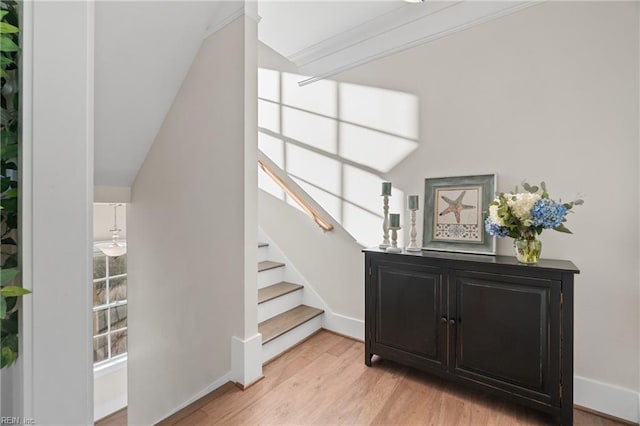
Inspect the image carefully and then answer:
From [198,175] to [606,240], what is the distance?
2.51m

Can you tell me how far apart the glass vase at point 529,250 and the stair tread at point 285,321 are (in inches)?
64.6

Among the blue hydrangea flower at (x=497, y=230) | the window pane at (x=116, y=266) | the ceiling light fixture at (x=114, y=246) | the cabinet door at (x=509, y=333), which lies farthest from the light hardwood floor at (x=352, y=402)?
the window pane at (x=116, y=266)

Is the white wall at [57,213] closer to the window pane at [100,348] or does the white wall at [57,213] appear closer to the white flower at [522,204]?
the white flower at [522,204]

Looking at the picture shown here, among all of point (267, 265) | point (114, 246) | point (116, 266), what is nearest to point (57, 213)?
point (267, 265)

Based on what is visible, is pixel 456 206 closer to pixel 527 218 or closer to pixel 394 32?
pixel 527 218

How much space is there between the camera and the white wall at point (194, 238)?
1908mm

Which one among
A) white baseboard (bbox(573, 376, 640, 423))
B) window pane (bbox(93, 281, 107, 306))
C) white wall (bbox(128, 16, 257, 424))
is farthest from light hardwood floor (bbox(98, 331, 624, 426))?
window pane (bbox(93, 281, 107, 306))

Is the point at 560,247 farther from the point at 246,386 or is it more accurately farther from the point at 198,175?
the point at 198,175

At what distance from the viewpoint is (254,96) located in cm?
192

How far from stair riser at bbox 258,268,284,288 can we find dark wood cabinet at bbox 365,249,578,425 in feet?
3.57

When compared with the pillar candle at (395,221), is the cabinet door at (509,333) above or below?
below

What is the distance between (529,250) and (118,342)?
192 inches

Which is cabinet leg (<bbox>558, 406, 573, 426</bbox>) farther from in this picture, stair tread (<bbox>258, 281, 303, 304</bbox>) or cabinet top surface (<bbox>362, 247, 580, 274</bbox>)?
stair tread (<bbox>258, 281, 303, 304</bbox>)

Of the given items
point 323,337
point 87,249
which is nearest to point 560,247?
point 323,337
